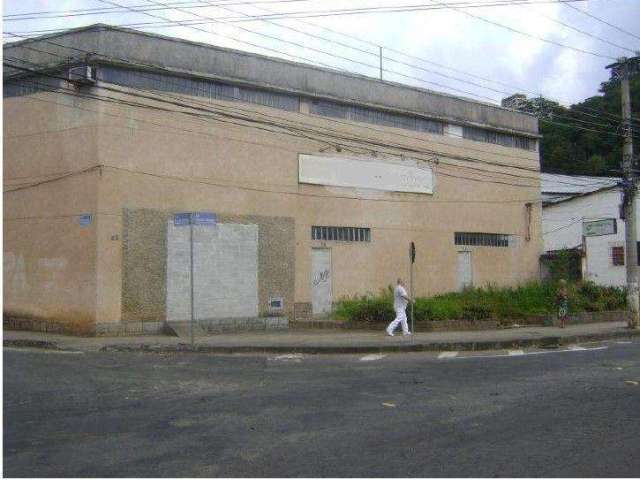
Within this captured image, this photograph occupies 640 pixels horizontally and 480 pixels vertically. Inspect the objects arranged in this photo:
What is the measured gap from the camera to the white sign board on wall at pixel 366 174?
24.1 m

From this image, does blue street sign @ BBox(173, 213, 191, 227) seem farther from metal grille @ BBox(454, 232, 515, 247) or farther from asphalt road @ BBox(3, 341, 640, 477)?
metal grille @ BBox(454, 232, 515, 247)

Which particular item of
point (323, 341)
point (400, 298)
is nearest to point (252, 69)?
point (400, 298)

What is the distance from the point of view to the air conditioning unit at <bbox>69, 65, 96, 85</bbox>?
765 inches

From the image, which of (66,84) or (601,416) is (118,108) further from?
(601,416)

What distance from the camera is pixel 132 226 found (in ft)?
65.9

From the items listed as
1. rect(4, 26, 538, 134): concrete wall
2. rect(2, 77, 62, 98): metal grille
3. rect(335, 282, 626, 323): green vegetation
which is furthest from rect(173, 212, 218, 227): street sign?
rect(335, 282, 626, 323): green vegetation

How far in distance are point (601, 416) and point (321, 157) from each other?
16.7m

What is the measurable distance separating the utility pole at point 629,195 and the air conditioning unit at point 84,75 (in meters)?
15.5

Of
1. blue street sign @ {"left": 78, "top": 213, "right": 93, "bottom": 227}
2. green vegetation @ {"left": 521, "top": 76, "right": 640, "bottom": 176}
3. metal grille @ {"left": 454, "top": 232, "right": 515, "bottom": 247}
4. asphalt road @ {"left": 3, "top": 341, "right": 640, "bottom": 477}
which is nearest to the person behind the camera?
asphalt road @ {"left": 3, "top": 341, "right": 640, "bottom": 477}

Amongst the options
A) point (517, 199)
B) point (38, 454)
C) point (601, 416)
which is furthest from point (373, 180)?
point (38, 454)

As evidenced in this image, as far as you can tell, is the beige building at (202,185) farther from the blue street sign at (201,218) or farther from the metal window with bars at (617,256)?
the metal window with bars at (617,256)

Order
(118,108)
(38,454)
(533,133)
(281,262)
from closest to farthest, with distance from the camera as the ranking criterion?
(38,454)
(118,108)
(281,262)
(533,133)

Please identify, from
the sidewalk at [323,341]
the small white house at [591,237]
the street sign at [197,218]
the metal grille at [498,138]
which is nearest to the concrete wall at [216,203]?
the metal grille at [498,138]

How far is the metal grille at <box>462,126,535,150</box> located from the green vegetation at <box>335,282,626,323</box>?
6053mm
